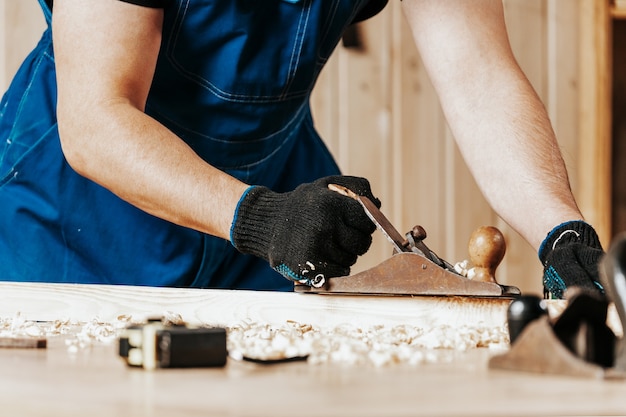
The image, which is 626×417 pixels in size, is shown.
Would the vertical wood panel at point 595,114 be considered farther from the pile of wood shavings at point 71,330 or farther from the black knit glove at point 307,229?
the pile of wood shavings at point 71,330

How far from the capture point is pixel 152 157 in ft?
4.54

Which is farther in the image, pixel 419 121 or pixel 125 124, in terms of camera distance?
pixel 419 121

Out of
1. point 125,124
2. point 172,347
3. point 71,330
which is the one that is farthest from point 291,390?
point 125,124

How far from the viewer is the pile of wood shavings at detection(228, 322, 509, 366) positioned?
806mm

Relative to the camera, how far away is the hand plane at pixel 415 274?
1.22m

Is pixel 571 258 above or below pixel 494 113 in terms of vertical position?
below

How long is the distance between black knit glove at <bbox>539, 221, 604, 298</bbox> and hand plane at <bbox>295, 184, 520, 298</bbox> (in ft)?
0.20

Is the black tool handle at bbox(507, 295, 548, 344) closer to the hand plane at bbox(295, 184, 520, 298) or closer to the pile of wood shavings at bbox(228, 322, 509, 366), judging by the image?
the pile of wood shavings at bbox(228, 322, 509, 366)

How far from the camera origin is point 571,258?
1196 millimetres

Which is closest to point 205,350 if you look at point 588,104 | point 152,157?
point 152,157

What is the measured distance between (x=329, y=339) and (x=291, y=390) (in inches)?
11.7

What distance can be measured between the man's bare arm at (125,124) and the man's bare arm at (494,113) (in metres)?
0.51

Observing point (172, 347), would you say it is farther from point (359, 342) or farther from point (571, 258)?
point (571, 258)

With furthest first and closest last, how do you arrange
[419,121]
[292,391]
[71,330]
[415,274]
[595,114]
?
1. [595,114]
2. [419,121]
3. [415,274]
4. [71,330]
5. [292,391]
